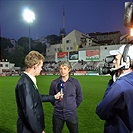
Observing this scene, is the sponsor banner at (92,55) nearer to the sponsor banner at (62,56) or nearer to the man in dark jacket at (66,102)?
the sponsor banner at (62,56)

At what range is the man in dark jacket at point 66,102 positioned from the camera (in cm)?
400

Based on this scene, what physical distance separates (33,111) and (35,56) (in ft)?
2.85

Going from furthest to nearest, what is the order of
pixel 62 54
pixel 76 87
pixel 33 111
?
pixel 62 54 < pixel 76 87 < pixel 33 111

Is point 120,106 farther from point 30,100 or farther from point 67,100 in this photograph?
point 67,100

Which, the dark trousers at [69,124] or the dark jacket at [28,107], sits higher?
the dark jacket at [28,107]

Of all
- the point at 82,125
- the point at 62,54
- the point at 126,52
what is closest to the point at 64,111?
the point at 126,52

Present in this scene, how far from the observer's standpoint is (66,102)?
4.08 meters

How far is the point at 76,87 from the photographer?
434 cm

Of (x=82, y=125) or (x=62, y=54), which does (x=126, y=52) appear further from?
(x=62, y=54)

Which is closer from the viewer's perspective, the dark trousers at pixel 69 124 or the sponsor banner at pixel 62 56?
the dark trousers at pixel 69 124

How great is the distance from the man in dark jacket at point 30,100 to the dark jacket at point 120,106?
1.04 metres

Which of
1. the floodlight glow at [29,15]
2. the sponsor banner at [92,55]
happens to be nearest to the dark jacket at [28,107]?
the floodlight glow at [29,15]

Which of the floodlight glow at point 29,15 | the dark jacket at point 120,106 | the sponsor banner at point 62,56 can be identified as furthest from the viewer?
the sponsor banner at point 62,56

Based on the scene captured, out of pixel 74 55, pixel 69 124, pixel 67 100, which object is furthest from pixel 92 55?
pixel 69 124
